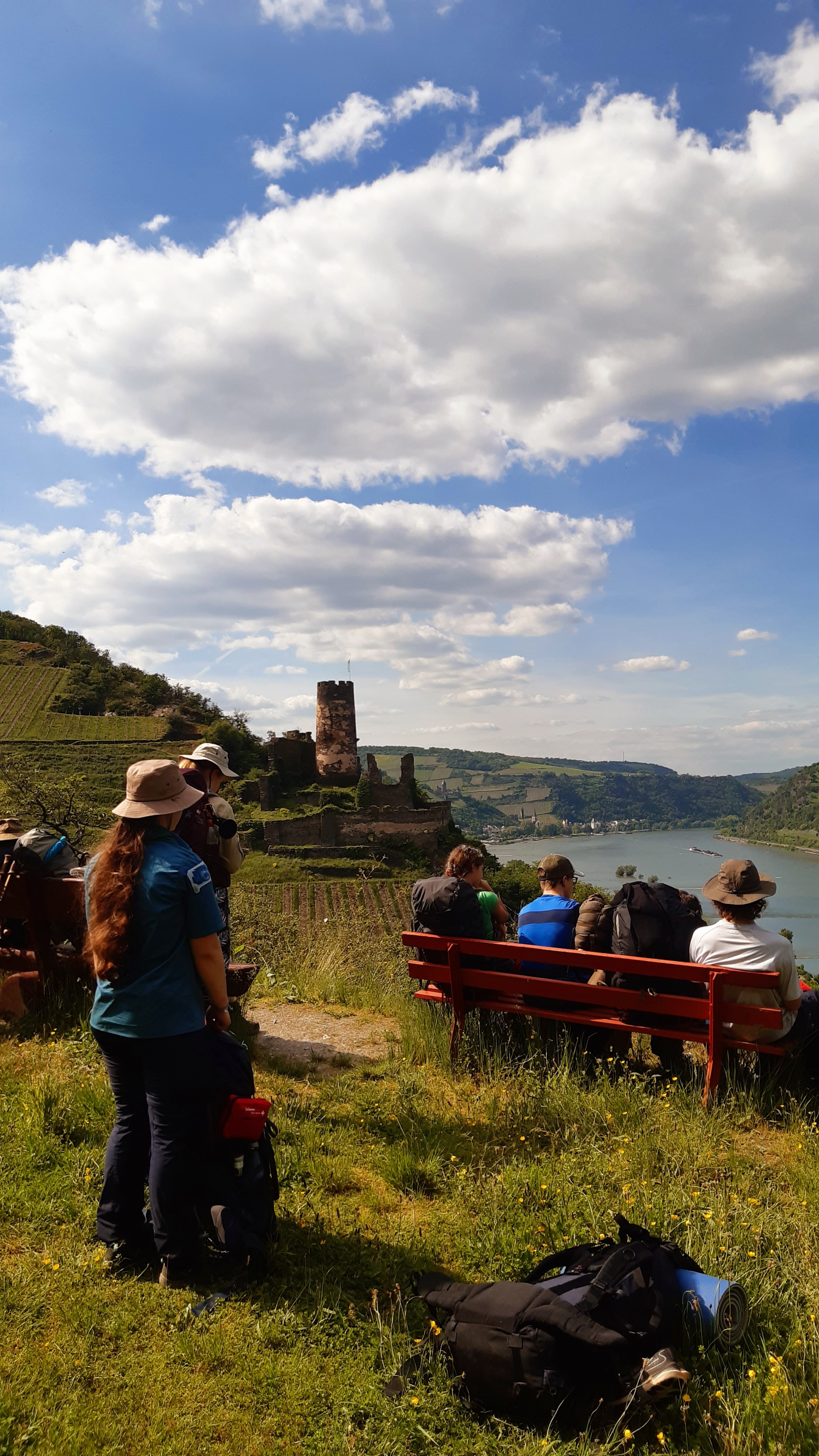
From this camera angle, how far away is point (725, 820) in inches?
6097

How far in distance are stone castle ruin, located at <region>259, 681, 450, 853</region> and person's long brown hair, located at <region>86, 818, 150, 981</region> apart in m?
47.7

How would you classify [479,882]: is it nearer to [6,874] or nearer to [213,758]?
[213,758]

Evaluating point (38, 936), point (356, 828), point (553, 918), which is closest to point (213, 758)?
point (38, 936)

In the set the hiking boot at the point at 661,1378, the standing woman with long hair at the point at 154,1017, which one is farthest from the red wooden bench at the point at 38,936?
the hiking boot at the point at 661,1378

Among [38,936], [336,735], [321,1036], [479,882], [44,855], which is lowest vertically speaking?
[321,1036]

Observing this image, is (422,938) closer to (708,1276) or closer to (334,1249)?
(334,1249)

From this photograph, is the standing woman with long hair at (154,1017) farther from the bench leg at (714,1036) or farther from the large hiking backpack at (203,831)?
the bench leg at (714,1036)

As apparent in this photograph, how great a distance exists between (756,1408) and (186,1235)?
189 cm

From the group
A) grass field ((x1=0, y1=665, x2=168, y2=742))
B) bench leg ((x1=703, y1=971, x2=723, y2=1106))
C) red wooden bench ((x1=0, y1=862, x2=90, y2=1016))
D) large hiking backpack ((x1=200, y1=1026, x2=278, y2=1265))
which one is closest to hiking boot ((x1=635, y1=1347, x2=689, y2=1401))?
large hiking backpack ((x1=200, y1=1026, x2=278, y2=1265))

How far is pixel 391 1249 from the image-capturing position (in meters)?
3.00

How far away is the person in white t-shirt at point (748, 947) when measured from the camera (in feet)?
13.7

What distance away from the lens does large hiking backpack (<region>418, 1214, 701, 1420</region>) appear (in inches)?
86.6

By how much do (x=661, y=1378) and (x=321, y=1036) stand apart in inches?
159

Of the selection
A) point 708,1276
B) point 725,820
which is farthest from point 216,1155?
point 725,820
